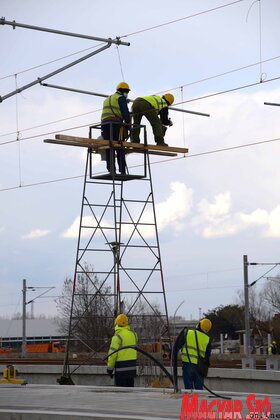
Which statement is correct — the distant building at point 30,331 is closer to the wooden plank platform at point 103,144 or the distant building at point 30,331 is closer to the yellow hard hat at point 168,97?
the wooden plank platform at point 103,144

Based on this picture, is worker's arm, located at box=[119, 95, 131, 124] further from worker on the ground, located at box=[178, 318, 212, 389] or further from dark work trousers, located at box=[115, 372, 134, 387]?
dark work trousers, located at box=[115, 372, 134, 387]

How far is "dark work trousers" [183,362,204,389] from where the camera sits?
58.9 feet

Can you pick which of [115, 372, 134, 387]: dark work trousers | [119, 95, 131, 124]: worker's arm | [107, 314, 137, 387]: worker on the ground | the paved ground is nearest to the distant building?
[119, 95, 131, 124]: worker's arm

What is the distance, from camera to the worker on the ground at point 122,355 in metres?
18.1

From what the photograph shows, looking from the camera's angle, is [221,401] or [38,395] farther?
[38,395]

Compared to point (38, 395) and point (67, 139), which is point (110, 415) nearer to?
point (38, 395)

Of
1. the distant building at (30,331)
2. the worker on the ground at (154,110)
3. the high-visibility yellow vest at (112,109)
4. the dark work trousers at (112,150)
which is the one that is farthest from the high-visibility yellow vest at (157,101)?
the distant building at (30,331)

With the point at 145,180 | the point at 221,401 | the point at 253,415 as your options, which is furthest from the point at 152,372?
the point at 253,415

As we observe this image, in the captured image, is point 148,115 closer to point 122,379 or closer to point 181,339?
point 122,379

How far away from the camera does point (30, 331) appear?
134000 mm

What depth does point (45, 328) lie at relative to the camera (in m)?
135

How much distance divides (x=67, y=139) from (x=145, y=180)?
9.12 ft
